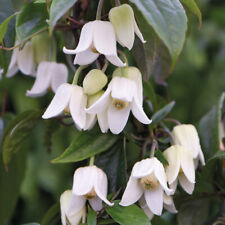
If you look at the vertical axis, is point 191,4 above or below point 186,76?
above

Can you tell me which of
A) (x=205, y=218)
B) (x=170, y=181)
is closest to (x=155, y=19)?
(x=170, y=181)

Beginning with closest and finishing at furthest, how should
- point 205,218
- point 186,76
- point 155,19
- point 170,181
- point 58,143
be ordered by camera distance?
point 155,19 → point 170,181 → point 205,218 → point 58,143 → point 186,76

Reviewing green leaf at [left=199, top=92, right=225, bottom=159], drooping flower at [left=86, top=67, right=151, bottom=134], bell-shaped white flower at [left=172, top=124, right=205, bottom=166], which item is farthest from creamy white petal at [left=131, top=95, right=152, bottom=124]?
green leaf at [left=199, top=92, right=225, bottom=159]

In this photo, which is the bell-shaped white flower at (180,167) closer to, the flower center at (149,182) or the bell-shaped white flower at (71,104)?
the flower center at (149,182)

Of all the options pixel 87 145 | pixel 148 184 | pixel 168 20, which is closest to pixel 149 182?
pixel 148 184

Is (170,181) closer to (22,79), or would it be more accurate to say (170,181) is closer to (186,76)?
(22,79)

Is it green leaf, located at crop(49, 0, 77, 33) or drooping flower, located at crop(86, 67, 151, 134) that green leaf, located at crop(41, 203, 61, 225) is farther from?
green leaf, located at crop(49, 0, 77, 33)
